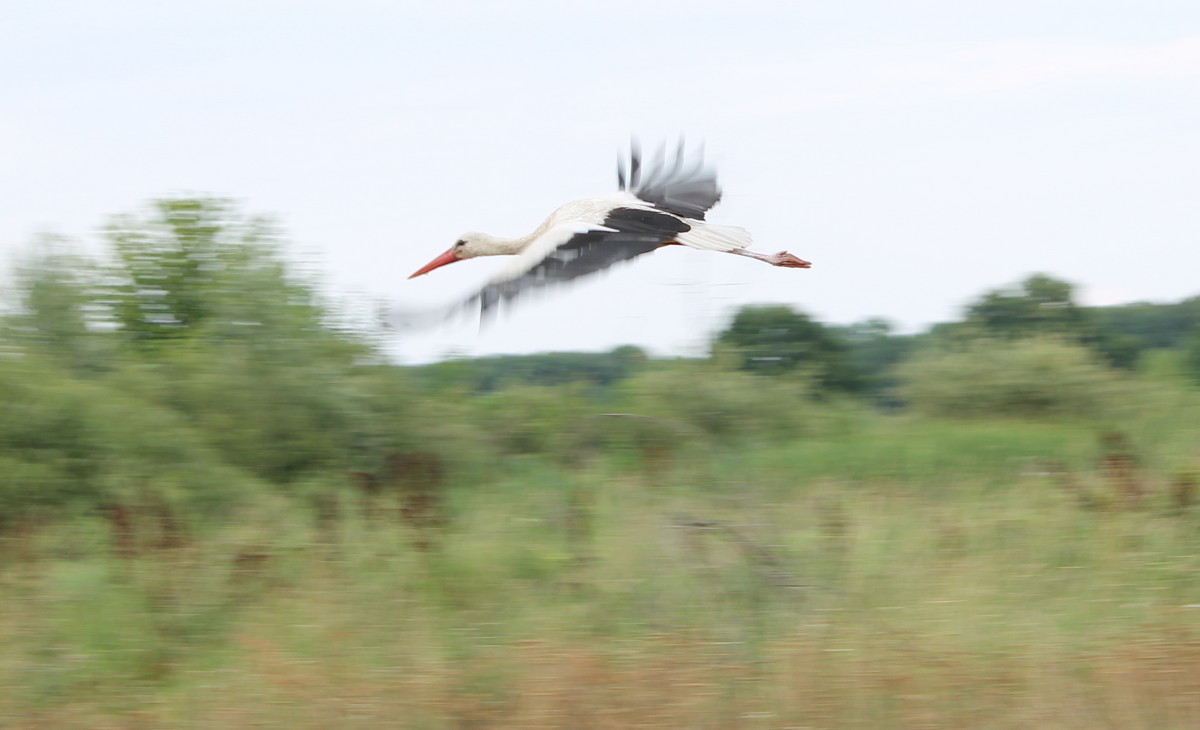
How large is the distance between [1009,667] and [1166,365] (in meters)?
9.15

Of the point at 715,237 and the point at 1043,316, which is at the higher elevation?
the point at 715,237

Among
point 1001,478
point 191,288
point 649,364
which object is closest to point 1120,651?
point 1001,478

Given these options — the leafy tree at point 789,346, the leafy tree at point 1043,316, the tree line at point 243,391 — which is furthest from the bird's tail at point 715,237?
the leafy tree at point 1043,316

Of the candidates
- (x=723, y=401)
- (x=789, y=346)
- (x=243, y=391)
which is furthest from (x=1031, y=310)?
(x=243, y=391)

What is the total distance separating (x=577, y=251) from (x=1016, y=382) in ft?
22.6

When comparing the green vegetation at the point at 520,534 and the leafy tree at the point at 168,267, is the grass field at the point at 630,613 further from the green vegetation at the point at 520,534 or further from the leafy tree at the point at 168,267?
the leafy tree at the point at 168,267

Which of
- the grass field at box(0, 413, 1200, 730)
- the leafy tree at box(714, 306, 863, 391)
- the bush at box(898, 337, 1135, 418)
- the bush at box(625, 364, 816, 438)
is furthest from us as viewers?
the bush at box(898, 337, 1135, 418)

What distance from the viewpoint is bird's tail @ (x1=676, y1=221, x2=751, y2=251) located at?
8.23 metres

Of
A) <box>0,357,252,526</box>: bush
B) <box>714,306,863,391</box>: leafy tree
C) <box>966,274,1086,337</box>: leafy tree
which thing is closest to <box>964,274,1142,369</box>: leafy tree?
<box>966,274,1086,337</box>: leafy tree

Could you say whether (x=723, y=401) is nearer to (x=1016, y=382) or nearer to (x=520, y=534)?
(x=1016, y=382)

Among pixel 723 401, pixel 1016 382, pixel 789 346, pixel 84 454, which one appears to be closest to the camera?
pixel 84 454

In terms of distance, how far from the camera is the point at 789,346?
12.7 m

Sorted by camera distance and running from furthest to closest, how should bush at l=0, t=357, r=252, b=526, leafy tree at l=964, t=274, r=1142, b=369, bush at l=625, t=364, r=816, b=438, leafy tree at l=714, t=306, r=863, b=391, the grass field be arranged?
1. leafy tree at l=964, t=274, r=1142, b=369
2. leafy tree at l=714, t=306, r=863, b=391
3. bush at l=625, t=364, r=816, b=438
4. bush at l=0, t=357, r=252, b=526
5. the grass field

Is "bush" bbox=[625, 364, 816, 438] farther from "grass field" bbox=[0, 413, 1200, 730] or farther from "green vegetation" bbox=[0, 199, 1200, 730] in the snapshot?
"grass field" bbox=[0, 413, 1200, 730]
